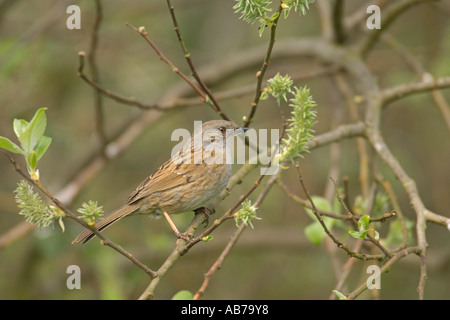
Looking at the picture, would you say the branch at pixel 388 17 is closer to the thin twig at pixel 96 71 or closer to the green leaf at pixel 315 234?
the green leaf at pixel 315 234

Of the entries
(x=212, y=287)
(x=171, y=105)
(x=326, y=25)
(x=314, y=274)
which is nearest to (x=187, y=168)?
(x=171, y=105)

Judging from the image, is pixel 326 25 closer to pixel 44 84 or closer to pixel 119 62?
pixel 119 62

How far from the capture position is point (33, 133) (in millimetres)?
2508

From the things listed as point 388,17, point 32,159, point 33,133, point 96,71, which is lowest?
point 32,159

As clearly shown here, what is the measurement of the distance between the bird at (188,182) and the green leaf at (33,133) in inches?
58.1

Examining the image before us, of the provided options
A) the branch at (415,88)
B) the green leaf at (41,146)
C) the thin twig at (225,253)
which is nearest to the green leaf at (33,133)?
the green leaf at (41,146)

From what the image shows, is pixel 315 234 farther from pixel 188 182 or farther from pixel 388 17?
pixel 388 17

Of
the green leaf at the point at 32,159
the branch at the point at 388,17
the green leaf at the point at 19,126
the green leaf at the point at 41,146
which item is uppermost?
the branch at the point at 388,17

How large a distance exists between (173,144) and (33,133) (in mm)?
4522

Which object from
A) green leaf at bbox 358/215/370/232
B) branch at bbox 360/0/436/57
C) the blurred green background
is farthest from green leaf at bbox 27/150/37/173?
branch at bbox 360/0/436/57

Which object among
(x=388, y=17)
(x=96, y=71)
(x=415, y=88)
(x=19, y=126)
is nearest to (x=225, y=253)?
(x=19, y=126)

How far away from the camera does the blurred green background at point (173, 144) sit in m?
6.02

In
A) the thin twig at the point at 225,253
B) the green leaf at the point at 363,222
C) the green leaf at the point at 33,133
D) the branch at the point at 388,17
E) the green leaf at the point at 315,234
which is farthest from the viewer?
the branch at the point at 388,17

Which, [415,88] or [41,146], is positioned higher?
[415,88]
